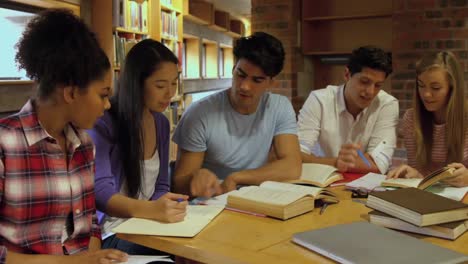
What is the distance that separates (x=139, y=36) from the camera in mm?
4773

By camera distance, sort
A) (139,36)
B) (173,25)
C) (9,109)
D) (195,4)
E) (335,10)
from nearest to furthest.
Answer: (9,109), (335,10), (139,36), (173,25), (195,4)

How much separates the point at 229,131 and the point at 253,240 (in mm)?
921

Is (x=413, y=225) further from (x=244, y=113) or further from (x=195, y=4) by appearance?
(x=195, y=4)

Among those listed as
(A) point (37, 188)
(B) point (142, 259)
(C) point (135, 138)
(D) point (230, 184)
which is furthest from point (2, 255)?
(D) point (230, 184)

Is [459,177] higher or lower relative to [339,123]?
lower

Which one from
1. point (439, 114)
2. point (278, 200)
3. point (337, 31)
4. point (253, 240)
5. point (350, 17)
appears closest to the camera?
point (253, 240)

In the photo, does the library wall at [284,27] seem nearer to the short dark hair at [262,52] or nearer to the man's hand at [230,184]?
the short dark hair at [262,52]

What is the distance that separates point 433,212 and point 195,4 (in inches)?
261

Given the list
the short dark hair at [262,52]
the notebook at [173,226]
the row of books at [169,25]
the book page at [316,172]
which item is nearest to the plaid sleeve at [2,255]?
the notebook at [173,226]

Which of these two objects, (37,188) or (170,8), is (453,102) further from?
(170,8)

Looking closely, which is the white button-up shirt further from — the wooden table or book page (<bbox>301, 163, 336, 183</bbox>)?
the wooden table

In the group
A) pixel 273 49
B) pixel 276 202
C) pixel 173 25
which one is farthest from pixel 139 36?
pixel 276 202

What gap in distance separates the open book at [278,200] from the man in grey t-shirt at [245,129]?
34 centimetres

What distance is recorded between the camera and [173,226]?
3.93 feet
